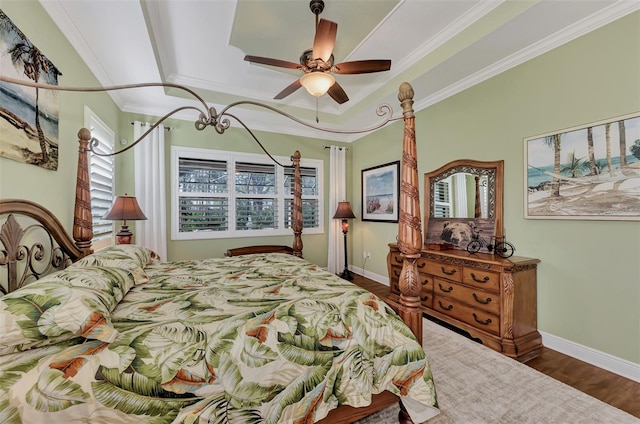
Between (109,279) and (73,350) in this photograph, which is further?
(109,279)

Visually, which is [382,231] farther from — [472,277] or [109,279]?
[109,279]

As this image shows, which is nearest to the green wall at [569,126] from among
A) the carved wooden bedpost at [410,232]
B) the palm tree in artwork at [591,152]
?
the palm tree in artwork at [591,152]

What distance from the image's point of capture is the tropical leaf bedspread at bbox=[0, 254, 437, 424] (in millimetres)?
922

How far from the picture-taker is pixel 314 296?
151 cm

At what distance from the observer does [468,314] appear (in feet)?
8.63

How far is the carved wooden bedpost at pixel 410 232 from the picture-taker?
4.93ft

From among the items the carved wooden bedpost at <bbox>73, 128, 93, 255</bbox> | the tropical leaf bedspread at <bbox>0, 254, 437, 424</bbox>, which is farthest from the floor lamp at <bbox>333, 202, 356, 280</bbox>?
the carved wooden bedpost at <bbox>73, 128, 93, 255</bbox>

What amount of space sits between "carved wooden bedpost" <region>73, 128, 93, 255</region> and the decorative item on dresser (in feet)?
8.86

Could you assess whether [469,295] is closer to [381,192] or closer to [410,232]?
[410,232]

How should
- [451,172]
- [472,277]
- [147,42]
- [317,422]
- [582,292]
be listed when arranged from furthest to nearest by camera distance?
[451,172] < [472,277] < [147,42] < [582,292] < [317,422]

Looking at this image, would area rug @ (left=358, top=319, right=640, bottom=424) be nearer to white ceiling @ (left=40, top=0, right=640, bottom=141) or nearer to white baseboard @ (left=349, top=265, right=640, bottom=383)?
white baseboard @ (left=349, top=265, right=640, bottom=383)

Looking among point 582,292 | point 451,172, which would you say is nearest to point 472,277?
point 582,292

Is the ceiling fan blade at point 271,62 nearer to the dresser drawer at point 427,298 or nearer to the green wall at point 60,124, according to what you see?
the green wall at point 60,124

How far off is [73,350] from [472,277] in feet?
9.66
